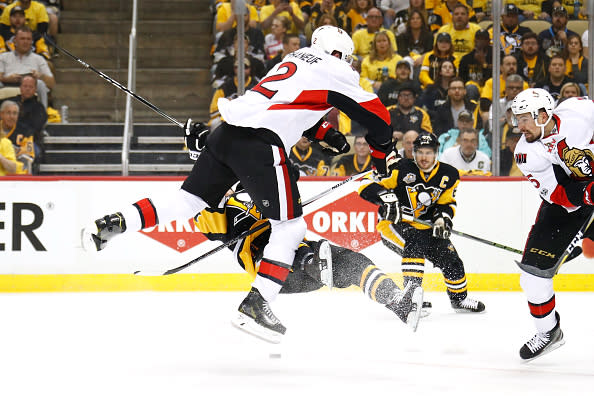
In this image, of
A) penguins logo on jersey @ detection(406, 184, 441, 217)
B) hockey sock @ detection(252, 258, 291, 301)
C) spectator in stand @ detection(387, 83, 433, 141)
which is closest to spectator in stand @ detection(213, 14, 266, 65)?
spectator in stand @ detection(387, 83, 433, 141)

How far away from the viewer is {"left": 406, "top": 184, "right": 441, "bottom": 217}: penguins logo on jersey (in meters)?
5.02

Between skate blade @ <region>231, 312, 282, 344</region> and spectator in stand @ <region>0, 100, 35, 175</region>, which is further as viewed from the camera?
spectator in stand @ <region>0, 100, 35, 175</region>

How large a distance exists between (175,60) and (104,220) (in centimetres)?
298

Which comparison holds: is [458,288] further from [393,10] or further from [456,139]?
[393,10]

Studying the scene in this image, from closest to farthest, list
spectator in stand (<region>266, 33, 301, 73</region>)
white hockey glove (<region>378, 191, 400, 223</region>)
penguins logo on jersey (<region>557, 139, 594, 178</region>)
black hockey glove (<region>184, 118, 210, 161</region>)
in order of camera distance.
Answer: penguins logo on jersey (<region>557, 139, 594, 178</region>)
black hockey glove (<region>184, 118, 210, 161</region>)
white hockey glove (<region>378, 191, 400, 223</region>)
spectator in stand (<region>266, 33, 301, 73</region>)

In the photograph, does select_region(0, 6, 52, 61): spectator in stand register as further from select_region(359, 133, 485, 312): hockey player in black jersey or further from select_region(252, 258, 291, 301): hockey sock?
select_region(252, 258, 291, 301): hockey sock

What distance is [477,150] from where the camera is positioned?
20.2ft

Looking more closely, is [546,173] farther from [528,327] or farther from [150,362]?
[150,362]

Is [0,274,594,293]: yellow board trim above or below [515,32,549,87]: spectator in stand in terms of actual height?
below

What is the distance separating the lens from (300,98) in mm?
3500

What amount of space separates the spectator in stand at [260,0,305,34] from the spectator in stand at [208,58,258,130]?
39 centimetres

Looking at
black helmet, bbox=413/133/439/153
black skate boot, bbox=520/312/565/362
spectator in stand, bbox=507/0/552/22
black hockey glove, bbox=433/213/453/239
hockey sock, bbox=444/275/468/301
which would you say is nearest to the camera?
black skate boot, bbox=520/312/565/362

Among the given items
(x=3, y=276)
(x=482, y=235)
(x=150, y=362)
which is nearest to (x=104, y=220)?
(x=150, y=362)

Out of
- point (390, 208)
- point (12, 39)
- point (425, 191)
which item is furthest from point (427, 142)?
point (12, 39)
